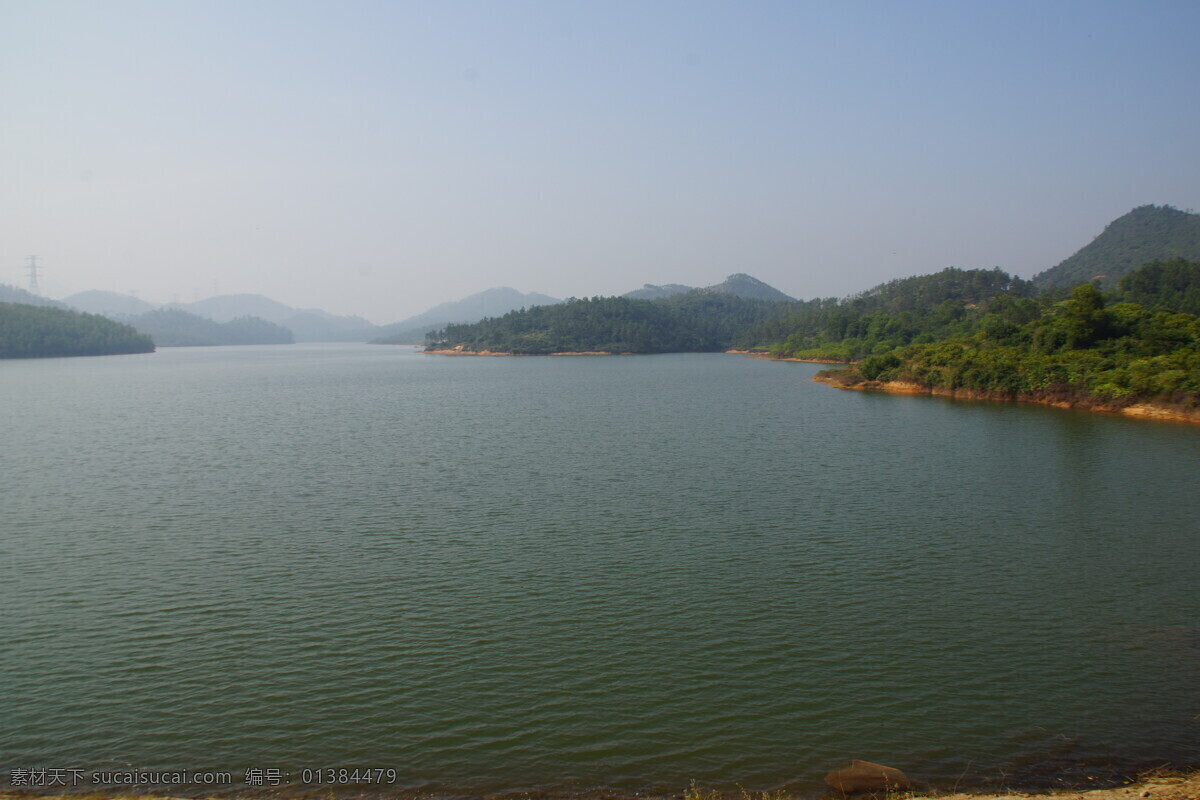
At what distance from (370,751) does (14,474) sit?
20858 millimetres

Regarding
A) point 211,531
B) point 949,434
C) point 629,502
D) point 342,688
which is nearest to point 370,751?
point 342,688

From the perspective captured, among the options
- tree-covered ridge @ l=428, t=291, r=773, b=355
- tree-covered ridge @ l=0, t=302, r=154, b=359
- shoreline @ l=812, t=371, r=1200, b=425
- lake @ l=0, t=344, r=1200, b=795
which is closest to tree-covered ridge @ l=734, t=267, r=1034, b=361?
tree-covered ridge @ l=428, t=291, r=773, b=355

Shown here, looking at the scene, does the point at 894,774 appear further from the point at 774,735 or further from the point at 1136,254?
the point at 1136,254

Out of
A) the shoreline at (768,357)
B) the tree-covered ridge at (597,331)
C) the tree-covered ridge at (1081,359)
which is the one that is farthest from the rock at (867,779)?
the tree-covered ridge at (597,331)

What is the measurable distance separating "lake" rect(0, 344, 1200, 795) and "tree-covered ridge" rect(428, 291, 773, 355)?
384 ft

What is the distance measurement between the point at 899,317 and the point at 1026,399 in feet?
191

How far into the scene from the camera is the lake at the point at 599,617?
809 centimetres

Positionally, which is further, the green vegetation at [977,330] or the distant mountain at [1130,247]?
the distant mountain at [1130,247]

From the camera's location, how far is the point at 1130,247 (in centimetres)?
15100

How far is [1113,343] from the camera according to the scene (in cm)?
4441

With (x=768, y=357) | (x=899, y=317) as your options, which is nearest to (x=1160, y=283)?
(x=899, y=317)

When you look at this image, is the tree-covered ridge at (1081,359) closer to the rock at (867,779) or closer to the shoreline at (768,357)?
the rock at (867,779)

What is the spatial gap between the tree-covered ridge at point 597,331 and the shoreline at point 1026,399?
262ft

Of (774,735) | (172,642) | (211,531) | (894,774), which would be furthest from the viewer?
(211,531)
